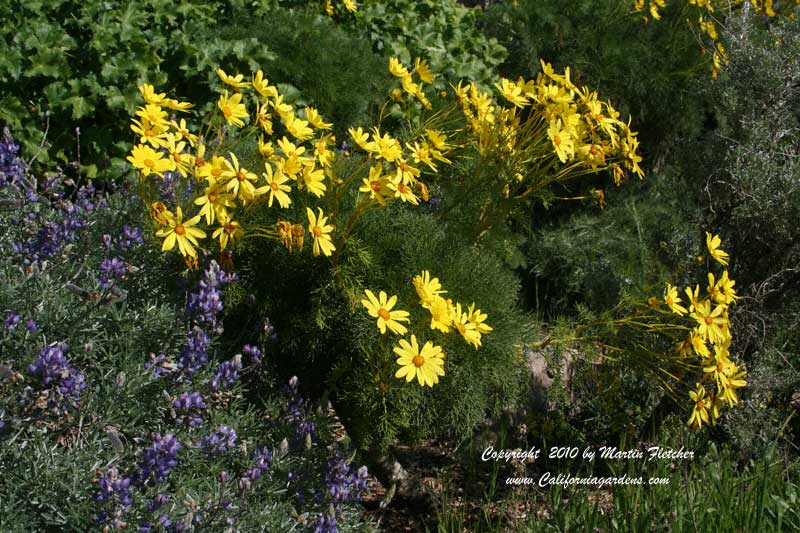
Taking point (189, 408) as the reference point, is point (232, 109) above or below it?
above

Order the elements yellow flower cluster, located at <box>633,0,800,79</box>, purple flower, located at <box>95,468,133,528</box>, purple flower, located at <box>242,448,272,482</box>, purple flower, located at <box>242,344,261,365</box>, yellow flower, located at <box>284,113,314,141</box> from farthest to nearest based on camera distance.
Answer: yellow flower cluster, located at <box>633,0,800,79</box> < yellow flower, located at <box>284,113,314,141</box> < purple flower, located at <box>242,344,261,365</box> < purple flower, located at <box>242,448,272,482</box> < purple flower, located at <box>95,468,133,528</box>

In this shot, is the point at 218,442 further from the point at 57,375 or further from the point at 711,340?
the point at 711,340

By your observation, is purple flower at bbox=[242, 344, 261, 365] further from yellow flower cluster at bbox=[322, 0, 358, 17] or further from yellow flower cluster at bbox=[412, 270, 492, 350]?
yellow flower cluster at bbox=[322, 0, 358, 17]

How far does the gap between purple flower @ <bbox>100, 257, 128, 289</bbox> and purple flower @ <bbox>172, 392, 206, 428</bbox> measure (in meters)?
0.38

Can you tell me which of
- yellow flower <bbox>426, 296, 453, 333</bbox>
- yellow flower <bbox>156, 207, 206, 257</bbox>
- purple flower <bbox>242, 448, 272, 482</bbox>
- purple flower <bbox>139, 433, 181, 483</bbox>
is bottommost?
Result: purple flower <bbox>242, 448, 272, 482</bbox>

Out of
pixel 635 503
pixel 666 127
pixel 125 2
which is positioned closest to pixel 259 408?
pixel 635 503

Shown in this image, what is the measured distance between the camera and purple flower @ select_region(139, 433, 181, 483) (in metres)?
1.82

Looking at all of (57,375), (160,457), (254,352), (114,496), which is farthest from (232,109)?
(114,496)

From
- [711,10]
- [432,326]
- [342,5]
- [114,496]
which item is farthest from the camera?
[342,5]

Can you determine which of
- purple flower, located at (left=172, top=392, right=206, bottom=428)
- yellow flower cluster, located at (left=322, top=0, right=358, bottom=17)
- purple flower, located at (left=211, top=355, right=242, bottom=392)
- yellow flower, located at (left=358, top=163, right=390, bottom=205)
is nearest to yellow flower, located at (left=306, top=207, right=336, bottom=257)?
yellow flower, located at (left=358, top=163, right=390, bottom=205)

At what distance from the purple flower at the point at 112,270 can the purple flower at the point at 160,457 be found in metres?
0.51

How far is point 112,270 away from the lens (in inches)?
85.5

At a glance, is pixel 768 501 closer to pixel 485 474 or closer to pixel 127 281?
pixel 485 474

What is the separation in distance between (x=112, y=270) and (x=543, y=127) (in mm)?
1392
